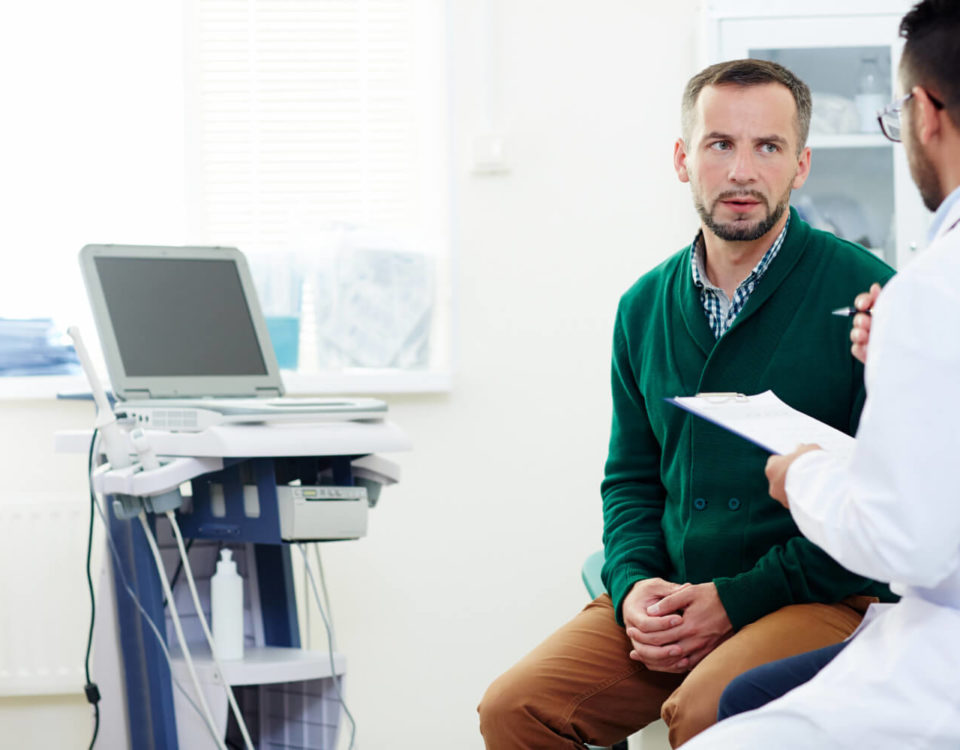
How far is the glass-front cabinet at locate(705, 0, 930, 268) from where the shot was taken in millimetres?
2609

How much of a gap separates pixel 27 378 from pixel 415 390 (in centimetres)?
95

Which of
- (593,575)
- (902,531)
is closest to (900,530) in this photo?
(902,531)

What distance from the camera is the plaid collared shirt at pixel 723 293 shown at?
1675 mm

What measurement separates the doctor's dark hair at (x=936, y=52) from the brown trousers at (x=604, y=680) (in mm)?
684

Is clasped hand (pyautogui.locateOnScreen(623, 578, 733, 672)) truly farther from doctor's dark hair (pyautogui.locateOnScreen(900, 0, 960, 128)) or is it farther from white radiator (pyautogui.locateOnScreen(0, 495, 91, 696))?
white radiator (pyautogui.locateOnScreen(0, 495, 91, 696))

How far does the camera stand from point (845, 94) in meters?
2.67

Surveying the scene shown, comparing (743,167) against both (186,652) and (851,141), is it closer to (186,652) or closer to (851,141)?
(851,141)

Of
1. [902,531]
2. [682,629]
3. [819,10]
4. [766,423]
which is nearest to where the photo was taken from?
[902,531]

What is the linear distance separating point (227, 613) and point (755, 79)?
126cm

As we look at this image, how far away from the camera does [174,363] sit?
204 cm

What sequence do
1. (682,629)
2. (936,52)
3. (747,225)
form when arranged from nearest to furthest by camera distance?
(936,52) < (682,629) < (747,225)

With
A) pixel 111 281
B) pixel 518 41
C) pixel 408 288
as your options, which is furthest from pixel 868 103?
pixel 111 281

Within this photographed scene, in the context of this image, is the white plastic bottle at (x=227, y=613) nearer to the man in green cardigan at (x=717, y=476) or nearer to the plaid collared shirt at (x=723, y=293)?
the man in green cardigan at (x=717, y=476)

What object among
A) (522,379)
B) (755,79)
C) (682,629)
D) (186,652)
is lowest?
(186,652)
